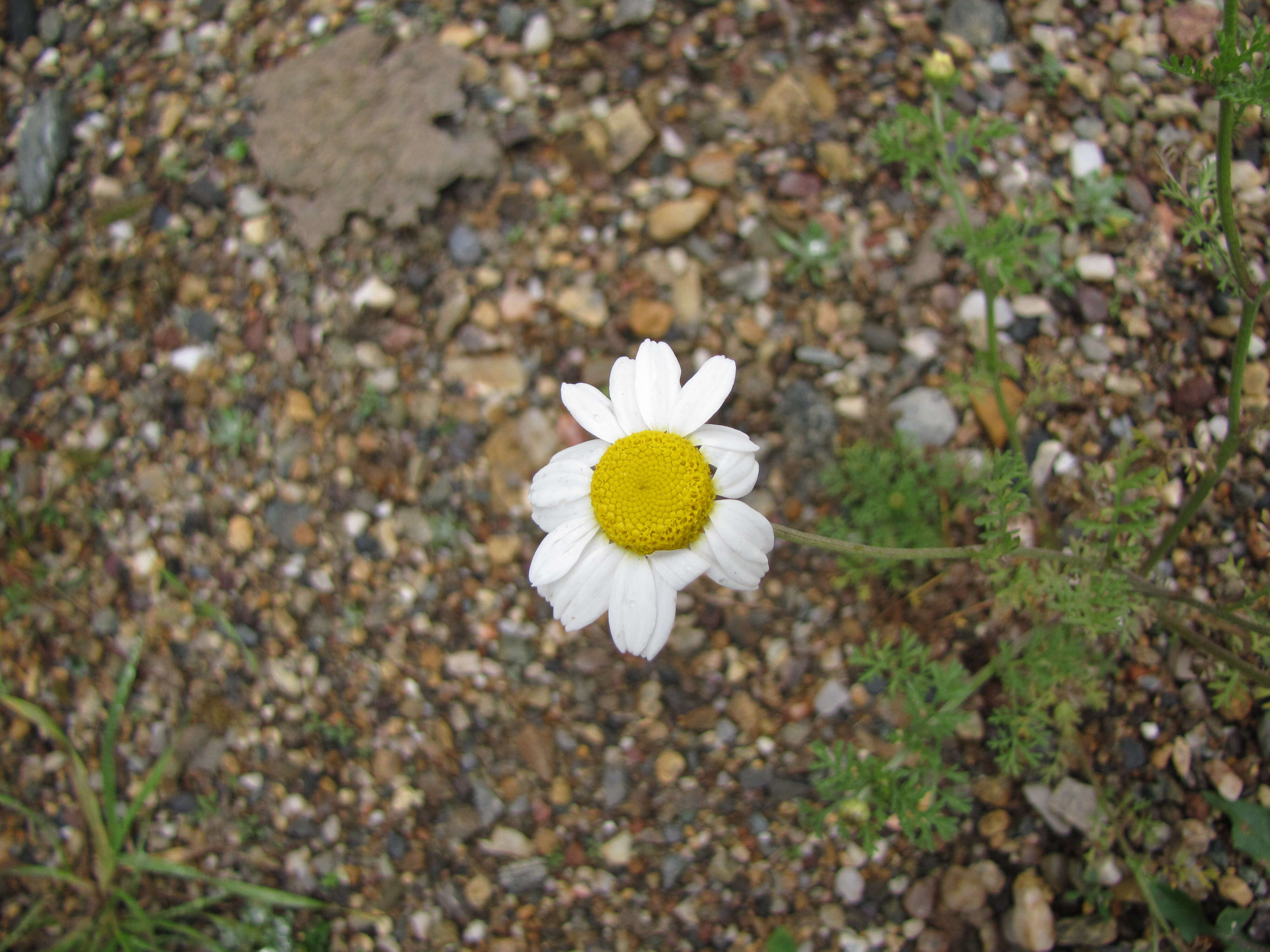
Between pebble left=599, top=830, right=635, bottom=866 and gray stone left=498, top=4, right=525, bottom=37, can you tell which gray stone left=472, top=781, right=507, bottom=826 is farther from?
gray stone left=498, top=4, right=525, bottom=37

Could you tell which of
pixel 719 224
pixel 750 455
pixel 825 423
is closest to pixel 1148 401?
pixel 825 423

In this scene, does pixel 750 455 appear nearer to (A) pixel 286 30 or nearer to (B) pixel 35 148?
(A) pixel 286 30

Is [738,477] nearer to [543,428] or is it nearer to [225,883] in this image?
[543,428]

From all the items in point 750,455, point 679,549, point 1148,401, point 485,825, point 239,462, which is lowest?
point 485,825

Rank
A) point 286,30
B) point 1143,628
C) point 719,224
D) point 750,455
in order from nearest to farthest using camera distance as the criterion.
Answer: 1. point 750,455
2. point 1143,628
3. point 719,224
4. point 286,30

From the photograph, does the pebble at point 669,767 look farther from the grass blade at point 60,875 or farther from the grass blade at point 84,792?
the grass blade at point 60,875

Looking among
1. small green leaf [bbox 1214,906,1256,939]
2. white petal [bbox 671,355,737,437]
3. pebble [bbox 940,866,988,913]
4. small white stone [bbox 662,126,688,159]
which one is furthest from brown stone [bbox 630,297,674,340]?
small green leaf [bbox 1214,906,1256,939]
